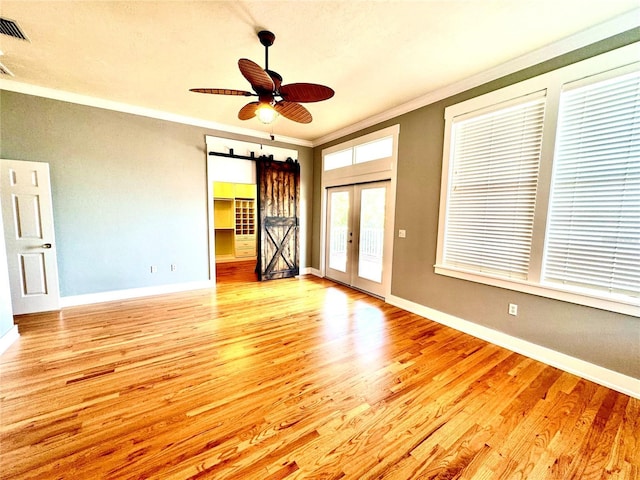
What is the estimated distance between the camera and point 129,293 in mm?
4219

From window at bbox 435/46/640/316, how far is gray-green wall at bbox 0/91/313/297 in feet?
14.3

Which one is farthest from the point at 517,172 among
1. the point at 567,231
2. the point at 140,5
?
the point at 140,5

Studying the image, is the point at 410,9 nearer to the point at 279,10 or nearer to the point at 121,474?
the point at 279,10

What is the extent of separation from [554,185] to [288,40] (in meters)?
2.93

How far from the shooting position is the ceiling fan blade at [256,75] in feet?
6.30

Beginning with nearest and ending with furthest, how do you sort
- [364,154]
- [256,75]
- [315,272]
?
[256,75], [364,154], [315,272]

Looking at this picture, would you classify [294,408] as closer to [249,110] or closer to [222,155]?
[249,110]

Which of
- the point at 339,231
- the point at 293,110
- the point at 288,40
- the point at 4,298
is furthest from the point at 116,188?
the point at 339,231

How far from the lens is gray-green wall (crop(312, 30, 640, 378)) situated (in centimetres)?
216

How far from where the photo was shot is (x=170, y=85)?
3.30 m

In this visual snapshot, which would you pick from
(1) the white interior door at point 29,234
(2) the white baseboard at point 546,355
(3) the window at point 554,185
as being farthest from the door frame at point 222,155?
(2) the white baseboard at point 546,355

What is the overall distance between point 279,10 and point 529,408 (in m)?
3.70

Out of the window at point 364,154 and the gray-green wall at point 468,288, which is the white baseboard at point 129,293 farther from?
the gray-green wall at point 468,288

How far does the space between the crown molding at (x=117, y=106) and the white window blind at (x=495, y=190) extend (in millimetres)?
3855
